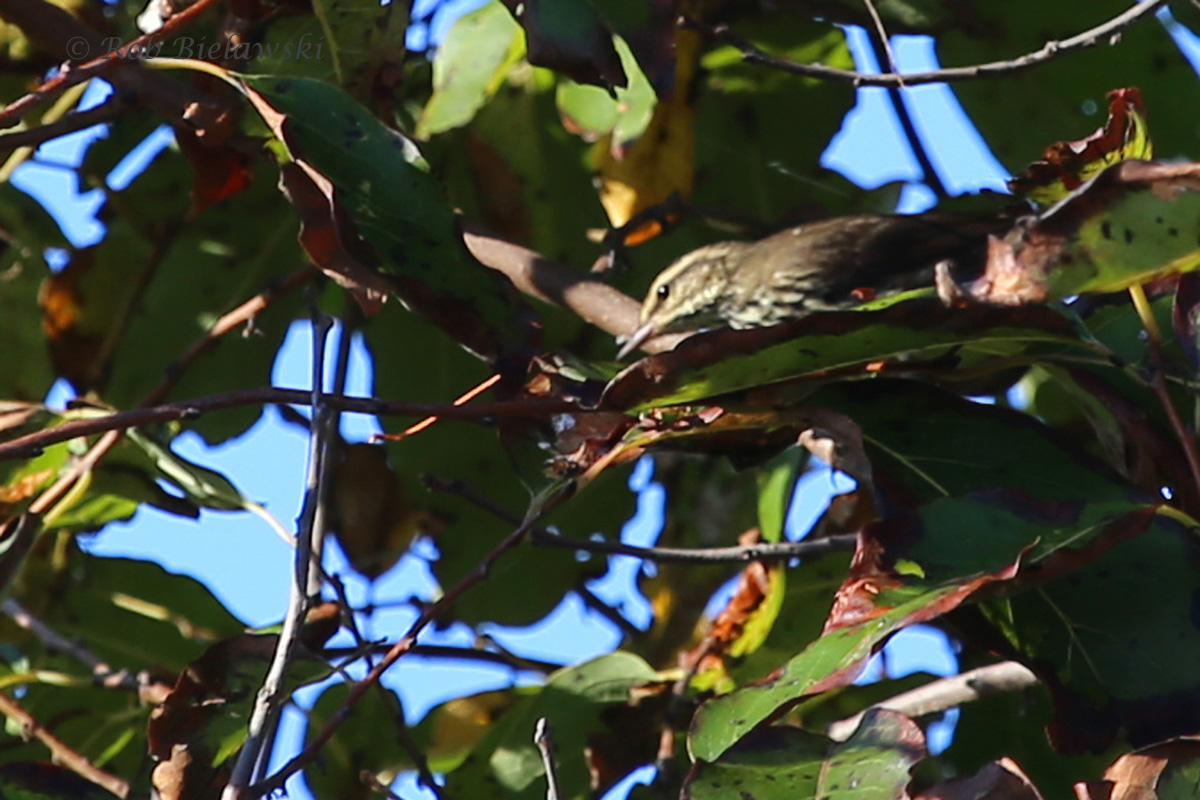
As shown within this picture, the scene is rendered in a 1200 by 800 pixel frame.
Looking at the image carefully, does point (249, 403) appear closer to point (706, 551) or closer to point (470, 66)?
point (706, 551)

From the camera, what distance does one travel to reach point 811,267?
15.1ft

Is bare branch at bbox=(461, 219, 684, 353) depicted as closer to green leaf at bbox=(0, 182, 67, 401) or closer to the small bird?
the small bird

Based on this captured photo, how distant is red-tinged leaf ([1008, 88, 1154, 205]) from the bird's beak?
3.07ft

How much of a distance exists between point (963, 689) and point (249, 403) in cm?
130

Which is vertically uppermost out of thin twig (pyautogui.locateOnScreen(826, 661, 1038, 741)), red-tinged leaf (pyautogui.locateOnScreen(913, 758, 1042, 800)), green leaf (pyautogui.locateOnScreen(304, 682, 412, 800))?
green leaf (pyautogui.locateOnScreen(304, 682, 412, 800))

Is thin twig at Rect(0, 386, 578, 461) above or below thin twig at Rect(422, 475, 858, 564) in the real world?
above

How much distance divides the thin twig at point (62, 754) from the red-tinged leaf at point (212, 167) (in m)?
0.96

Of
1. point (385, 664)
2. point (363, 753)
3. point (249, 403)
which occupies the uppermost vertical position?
point (249, 403)

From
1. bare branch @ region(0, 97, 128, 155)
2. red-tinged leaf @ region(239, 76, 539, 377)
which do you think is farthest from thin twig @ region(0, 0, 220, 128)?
bare branch @ region(0, 97, 128, 155)

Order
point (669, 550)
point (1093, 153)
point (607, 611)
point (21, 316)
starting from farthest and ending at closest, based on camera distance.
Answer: point (607, 611), point (21, 316), point (669, 550), point (1093, 153)

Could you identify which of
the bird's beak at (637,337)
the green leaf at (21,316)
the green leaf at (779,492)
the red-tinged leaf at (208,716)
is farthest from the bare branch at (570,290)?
the green leaf at (21,316)

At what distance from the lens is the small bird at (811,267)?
4.13 metres

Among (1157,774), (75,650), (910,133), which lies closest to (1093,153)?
(1157,774)

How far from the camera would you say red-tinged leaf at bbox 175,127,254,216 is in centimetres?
290
